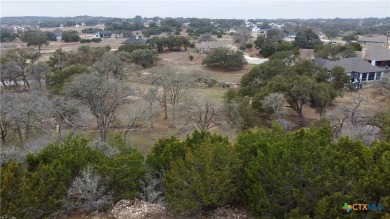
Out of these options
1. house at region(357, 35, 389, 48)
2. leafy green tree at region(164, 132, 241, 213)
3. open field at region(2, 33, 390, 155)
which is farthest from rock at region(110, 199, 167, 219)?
house at region(357, 35, 389, 48)

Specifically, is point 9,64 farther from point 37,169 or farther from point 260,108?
point 37,169

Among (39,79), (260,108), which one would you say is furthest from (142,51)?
(260,108)

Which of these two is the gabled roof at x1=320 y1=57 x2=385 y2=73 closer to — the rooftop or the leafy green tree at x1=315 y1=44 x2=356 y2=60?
the leafy green tree at x1=315 y1=44 x2=356 y2=60

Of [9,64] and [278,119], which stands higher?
[9,64]

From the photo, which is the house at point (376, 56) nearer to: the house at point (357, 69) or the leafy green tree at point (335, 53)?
the leafy green tree at point (335, 53)

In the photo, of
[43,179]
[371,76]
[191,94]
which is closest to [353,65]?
[371,76]

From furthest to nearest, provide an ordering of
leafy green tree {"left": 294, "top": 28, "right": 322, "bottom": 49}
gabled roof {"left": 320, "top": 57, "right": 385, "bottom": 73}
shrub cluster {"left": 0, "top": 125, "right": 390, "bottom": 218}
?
leafy green tree {"left": 294, "top": 28, "right": 322, "bottom": 49}
gabled roof {"left": 320, "top": 57, "right": 385, "bottom": 73}
shrub cluster {"left": 0, "top": 125, "right": 390, "bottom": 218}
